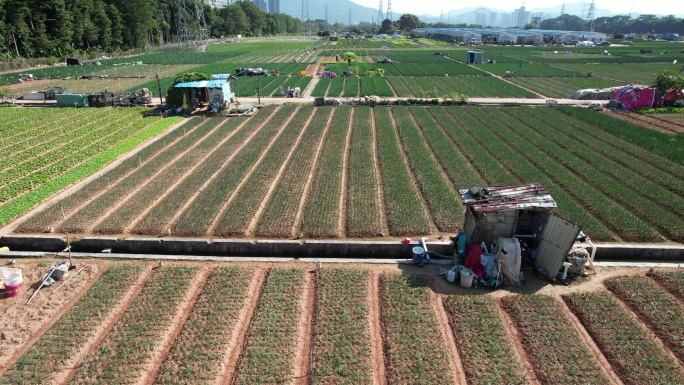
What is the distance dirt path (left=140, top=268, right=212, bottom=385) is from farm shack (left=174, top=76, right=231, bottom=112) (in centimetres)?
2541

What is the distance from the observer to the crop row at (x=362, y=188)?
53.8ft

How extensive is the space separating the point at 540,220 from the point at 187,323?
1112 centimetres

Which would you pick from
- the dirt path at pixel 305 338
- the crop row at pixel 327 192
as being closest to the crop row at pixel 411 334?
the dirt path at pixel 305 338

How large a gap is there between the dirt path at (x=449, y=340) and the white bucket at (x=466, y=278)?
99cm

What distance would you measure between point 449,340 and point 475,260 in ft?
11.4

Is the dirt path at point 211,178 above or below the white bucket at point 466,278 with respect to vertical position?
above

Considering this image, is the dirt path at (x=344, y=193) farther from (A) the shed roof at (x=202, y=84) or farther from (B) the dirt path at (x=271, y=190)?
(A) the shed roof at (x=202, y=84)

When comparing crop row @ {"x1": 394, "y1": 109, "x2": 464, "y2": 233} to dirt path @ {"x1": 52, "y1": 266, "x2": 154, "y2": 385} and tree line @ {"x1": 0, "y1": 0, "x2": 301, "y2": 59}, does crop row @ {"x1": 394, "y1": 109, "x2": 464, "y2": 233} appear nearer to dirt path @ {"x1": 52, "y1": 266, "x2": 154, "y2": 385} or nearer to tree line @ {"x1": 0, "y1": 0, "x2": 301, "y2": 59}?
dirt path @ {"x1": 52, "y1": 266, "x2": 154, "y2": 385}

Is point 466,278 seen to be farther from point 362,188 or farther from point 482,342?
point 362,188

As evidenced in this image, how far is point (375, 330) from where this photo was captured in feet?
36.5

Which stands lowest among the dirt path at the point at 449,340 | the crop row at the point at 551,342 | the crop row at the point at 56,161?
the dirt path at the point at 449,340

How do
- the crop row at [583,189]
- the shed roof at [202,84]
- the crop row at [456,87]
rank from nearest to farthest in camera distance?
1. the crop row at [583,189]
2. the shed roof at [202,84]
3. the crop row at [456,87]

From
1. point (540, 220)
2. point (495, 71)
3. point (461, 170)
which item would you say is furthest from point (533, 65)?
point (540, 220)

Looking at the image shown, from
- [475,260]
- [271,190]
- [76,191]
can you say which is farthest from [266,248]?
[76,191]
